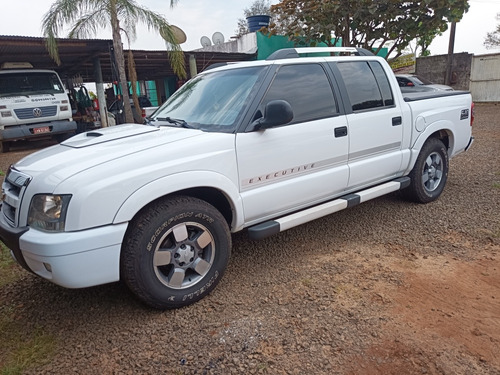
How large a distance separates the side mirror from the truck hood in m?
0.48

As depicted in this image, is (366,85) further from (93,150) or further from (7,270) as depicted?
(7,270)

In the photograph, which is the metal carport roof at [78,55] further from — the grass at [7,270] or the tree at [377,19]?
the grass at [7,270]

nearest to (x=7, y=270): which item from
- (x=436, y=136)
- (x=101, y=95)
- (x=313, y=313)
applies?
(x=313, y=313)

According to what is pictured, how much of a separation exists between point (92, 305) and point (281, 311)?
1483 mm

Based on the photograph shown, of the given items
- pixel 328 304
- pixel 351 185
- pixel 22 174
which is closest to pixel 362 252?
pixel 351 185

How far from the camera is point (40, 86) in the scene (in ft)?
37.6

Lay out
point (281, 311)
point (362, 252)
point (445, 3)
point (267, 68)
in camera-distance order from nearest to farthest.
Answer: point (281, 311) → point (267, 68) → point (362, 252) → point (445, 3)

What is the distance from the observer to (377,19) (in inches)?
397

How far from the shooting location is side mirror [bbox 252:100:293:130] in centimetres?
283

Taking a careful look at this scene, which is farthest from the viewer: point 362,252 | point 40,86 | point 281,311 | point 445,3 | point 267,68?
A: point 40,86

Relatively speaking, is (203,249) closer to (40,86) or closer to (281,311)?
(281,311)

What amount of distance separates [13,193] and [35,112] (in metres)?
9.76

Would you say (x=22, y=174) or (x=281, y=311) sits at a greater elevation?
(x=22, y=174)

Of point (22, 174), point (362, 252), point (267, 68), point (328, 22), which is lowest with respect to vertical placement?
point (362, 252)
